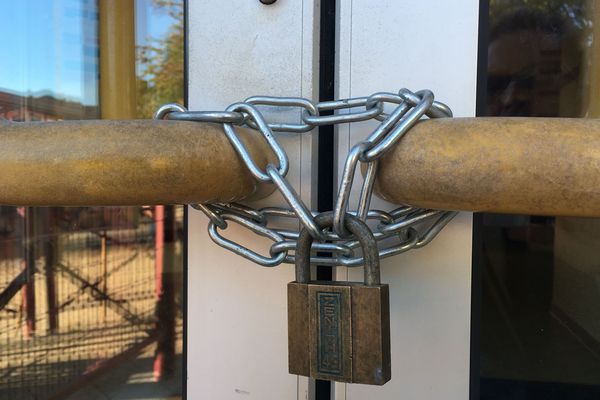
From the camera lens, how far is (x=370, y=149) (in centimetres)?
40

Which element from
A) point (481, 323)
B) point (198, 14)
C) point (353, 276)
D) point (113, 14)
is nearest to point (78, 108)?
point (113, 14)

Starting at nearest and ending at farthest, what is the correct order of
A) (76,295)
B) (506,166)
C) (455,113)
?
(506,166) < (455,113) < (76,295)

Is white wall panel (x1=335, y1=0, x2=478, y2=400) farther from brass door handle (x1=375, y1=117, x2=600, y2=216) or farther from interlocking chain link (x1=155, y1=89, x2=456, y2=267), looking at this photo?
brass door handle (x1=375, y1=117, x2=600, y2=216)

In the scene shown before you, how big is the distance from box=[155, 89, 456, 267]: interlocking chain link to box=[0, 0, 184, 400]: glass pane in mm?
284

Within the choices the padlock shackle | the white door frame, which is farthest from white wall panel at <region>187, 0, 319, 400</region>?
the padlock shackle

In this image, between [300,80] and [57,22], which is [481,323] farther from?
[57,22]

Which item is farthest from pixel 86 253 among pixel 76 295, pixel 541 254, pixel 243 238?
pixel 541 254

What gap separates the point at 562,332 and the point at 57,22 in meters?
0.81

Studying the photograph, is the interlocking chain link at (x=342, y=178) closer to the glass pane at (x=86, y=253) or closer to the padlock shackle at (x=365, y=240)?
the padlock shackle at (x=365, y=240)

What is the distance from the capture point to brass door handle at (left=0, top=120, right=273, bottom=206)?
0.39m

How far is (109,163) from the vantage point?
1.26 ft

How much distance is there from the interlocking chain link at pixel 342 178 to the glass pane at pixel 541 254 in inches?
5.7

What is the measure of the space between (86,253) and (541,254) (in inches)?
25.9

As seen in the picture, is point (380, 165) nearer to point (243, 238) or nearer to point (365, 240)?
point (365, 240)
